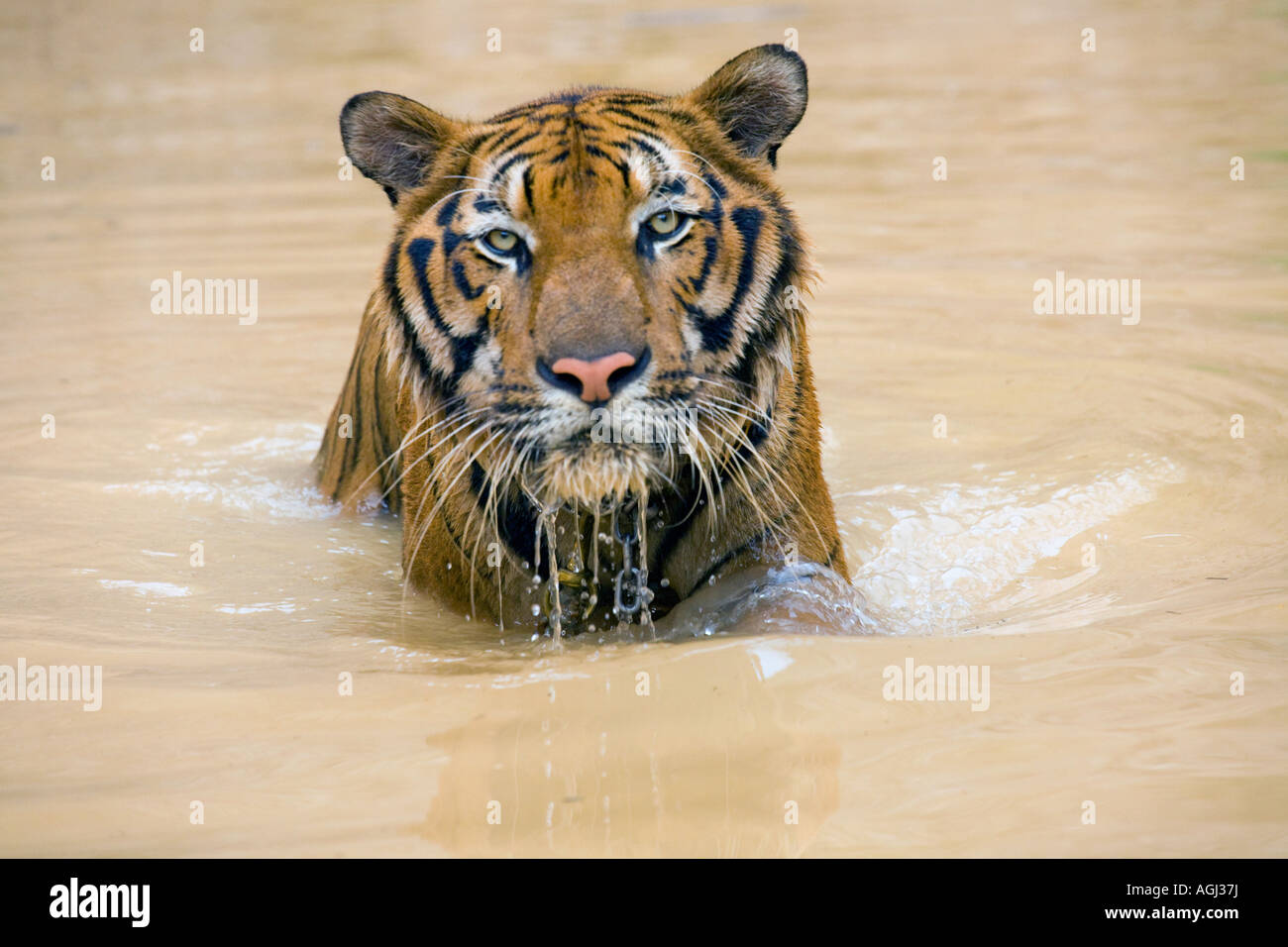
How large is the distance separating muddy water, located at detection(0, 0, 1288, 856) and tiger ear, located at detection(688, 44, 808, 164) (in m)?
1.01

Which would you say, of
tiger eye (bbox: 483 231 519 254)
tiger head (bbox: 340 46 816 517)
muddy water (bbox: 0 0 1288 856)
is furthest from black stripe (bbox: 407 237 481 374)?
muddy water (bbox: 0 0 1288 856)

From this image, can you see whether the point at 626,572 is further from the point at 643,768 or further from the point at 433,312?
the point at 643,768

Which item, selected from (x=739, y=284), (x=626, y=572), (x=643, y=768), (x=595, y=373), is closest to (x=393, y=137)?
(x=739, y=284)

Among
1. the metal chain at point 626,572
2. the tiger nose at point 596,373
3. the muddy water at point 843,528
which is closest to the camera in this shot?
the muddy water at point 843,528

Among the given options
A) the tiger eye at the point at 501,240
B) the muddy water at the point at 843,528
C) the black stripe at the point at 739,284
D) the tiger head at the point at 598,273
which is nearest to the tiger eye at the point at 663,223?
the tiger head at the point at 598,273

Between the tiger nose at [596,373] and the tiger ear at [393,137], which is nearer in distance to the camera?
the tiger nose at [596,373]

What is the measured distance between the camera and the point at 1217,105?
930 cm

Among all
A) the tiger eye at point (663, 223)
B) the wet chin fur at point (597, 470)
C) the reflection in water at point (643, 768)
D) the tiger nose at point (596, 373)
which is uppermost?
the tiger eye at point (663, 223)

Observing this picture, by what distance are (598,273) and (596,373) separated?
0.25 m

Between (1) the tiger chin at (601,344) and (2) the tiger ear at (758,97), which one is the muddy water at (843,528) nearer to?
(1) the tiger chin at (601,344)

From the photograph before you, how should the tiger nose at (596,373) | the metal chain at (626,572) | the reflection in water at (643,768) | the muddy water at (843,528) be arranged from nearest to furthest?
the reflection in water at (643,768)
the muddy water at (843,528)
the tiger nose at (596,373)
the metal chain at (626,572)

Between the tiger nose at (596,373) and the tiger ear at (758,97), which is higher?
the tiger ear at (758,97)

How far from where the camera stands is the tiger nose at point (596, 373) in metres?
2.65
